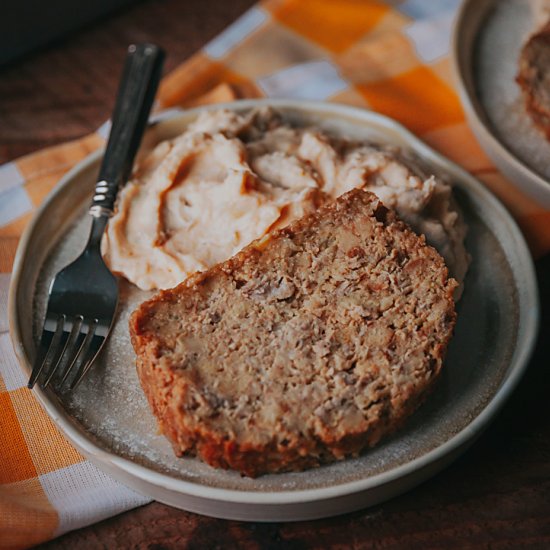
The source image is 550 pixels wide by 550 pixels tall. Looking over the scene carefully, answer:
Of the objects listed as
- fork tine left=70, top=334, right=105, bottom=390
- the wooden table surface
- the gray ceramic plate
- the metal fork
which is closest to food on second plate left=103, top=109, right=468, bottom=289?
the metal fork

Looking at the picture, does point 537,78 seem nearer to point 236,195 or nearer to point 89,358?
point 236,195

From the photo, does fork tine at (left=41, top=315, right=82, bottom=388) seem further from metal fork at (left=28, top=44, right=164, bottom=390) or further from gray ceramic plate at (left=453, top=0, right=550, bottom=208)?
gray ceramic plate at (left=453, top=0, right=550, bottom=208)

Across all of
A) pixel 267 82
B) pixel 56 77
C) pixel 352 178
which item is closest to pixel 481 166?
pixel 352 178

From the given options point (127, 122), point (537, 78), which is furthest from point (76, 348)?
point (537, 78)

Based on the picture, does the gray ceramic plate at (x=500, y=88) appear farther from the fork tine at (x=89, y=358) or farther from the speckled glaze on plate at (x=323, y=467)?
the fork tine at (x=89, y=358)

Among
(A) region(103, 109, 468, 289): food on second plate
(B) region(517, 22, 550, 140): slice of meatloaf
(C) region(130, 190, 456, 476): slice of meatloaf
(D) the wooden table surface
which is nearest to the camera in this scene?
(C) region(130, 190, 456, 476): slice of meatloaf

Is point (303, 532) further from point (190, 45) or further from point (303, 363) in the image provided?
point (190, 45)
